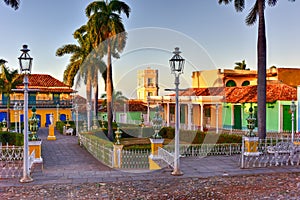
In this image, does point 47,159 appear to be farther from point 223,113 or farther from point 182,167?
point 223,113

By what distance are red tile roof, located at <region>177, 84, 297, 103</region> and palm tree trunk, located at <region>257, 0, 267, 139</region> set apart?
24.0 feet

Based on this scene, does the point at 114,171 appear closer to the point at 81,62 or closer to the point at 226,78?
the point at 81,62

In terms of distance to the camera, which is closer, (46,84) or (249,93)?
(249,93)

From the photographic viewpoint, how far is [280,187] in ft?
25.7

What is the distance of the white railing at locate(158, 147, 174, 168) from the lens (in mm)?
9434

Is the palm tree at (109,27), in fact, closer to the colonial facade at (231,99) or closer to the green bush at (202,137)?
the green bush at (202,137)

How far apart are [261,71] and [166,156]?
23.0 feet

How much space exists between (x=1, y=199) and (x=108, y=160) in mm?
4760

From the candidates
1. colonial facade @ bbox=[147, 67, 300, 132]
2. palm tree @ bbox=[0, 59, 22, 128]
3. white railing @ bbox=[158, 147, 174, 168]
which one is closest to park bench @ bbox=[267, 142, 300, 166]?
white railing @ bbox=[158, 147, 174, 168]

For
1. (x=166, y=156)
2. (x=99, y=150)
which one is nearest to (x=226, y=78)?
(x=99, y=150)

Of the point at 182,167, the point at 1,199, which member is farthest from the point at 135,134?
the point at 1,199

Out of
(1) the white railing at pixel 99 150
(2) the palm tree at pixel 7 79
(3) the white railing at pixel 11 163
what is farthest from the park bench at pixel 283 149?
(2) the palm tree at pixel 7 79

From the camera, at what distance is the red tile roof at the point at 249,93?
21641 millimetres

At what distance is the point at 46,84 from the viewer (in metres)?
35.3
